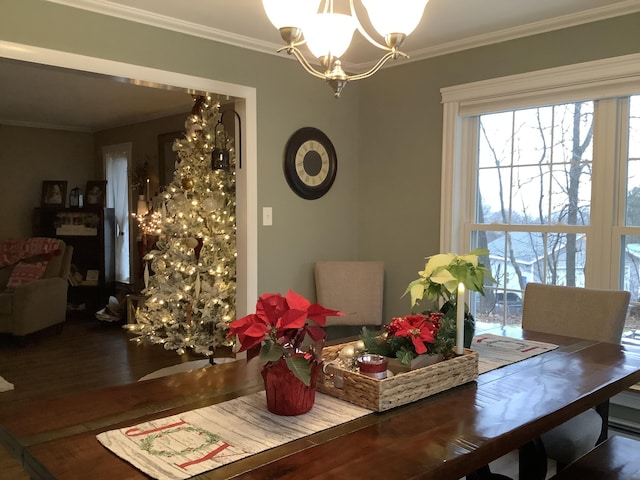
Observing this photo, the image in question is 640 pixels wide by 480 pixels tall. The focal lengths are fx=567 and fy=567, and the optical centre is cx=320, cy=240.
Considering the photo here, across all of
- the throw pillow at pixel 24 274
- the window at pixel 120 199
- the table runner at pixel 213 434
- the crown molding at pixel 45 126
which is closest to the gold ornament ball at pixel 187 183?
the throw pillow at pixel 24 274

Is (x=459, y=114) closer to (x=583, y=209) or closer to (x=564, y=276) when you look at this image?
(x=583, y=209)

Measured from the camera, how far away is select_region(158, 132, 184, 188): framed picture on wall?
602cm

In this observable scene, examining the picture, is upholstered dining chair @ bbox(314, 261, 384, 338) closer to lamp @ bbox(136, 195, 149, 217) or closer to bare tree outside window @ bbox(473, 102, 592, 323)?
bare tree outside window @ bbox(473, 102, 592, 323)

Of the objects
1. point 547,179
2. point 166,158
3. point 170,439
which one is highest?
point 166,158

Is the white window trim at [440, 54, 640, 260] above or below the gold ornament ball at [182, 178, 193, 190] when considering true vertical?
above

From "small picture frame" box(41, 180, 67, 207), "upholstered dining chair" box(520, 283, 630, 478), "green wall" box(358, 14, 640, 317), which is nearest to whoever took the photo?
"upholstered dining chair" box(520, 283, 630, 478)

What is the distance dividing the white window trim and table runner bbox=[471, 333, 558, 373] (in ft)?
3.20

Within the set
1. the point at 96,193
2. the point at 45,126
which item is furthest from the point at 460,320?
the point at 45,126

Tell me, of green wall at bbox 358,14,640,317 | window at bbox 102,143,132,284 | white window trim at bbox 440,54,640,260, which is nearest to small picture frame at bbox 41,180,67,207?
window at bbox 102,143,132,284

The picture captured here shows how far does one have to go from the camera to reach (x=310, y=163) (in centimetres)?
384

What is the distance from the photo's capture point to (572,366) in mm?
2057

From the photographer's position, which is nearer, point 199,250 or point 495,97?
point 495,97

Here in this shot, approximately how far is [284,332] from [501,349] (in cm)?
117

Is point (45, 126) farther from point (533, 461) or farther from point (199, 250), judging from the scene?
point (533, 461)
